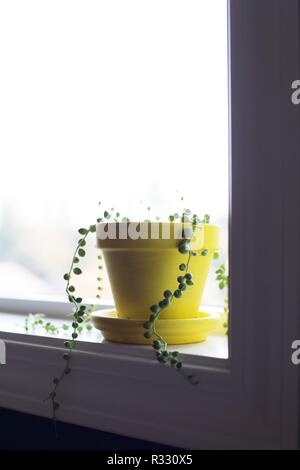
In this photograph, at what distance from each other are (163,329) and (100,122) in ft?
1.90

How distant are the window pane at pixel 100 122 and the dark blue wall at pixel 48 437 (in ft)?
1.14

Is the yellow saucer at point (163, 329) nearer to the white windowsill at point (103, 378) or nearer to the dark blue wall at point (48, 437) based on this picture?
the white windowsill at point (103, 378)

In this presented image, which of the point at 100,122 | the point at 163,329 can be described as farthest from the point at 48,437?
the point at 100,122

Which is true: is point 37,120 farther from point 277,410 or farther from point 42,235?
point 277,410

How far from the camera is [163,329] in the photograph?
0.89m

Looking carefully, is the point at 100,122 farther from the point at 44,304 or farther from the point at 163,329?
the point at 163,329

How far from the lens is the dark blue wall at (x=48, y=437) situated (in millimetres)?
858

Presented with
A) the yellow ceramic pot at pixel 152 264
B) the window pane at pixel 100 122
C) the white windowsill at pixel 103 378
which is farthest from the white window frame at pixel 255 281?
the window pane at pixel 100 122

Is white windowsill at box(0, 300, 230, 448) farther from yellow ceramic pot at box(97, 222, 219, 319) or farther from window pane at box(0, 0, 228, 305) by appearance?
window pane at box(0, 0, 228, 305)

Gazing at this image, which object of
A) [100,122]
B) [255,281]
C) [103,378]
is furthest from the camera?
[100,122]

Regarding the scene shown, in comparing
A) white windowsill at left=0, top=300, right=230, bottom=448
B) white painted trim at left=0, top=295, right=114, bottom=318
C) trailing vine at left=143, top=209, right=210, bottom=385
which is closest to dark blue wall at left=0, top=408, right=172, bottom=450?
white windowsill at left=0, top=300, right=230, bottom=448

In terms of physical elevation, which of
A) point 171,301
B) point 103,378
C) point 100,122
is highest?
point 100,122

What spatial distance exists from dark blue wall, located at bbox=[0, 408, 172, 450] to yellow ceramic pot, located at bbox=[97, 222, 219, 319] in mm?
211
